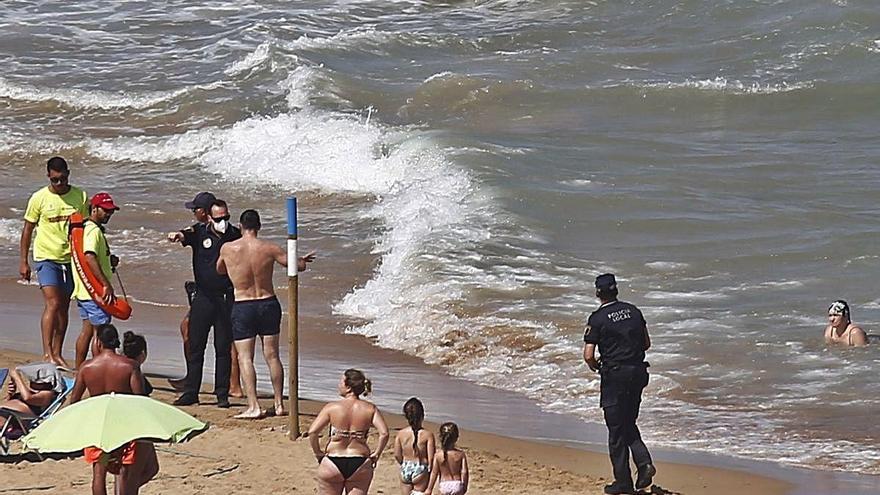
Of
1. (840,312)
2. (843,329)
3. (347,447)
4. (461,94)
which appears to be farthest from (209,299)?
(461,94)

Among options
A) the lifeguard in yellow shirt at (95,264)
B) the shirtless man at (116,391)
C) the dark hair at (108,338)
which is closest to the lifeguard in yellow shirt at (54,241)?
the lifeguard in yellow shirt at (95,264)

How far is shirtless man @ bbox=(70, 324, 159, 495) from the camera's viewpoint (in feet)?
26.1

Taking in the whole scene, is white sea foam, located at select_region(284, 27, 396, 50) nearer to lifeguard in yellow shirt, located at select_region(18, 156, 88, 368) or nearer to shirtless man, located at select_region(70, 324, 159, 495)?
lifeguard in yellow shirt, located at select_region(18, 156, 88, 368)

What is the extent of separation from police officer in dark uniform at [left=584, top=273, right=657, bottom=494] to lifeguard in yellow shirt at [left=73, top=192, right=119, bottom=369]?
3404 mm

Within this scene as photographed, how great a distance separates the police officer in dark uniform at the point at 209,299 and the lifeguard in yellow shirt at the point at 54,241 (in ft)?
3.39

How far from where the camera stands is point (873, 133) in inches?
902

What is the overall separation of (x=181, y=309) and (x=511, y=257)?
11.6 feet

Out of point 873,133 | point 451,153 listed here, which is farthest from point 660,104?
point 451,153

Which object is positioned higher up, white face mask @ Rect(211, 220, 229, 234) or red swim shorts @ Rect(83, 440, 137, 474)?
white face mask @ Rect(211, 220, 229, 234)

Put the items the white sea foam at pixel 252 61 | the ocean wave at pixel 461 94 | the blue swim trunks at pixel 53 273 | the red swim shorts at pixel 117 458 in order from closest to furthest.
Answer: the red swim shorts at pixel 117 458
the blue swim trunks at pixel 53 273
the ocean wave at pixel 461 94
the white sea foam at pixel 252 61

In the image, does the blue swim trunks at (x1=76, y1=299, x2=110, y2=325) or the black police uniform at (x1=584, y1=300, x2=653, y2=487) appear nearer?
the black police uniform at (x1=584, y1=300, x2=653, y2=487)

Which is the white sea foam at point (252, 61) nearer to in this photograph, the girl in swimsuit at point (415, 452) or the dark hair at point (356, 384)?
the dark hair at point (356, 384)

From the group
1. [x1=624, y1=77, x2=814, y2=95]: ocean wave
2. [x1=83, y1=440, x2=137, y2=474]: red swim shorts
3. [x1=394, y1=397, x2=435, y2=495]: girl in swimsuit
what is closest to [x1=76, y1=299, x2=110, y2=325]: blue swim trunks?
[x1=83, y1=440, x2=137, y2=474]: red swim shorts

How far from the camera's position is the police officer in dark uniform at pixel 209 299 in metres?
10.9
